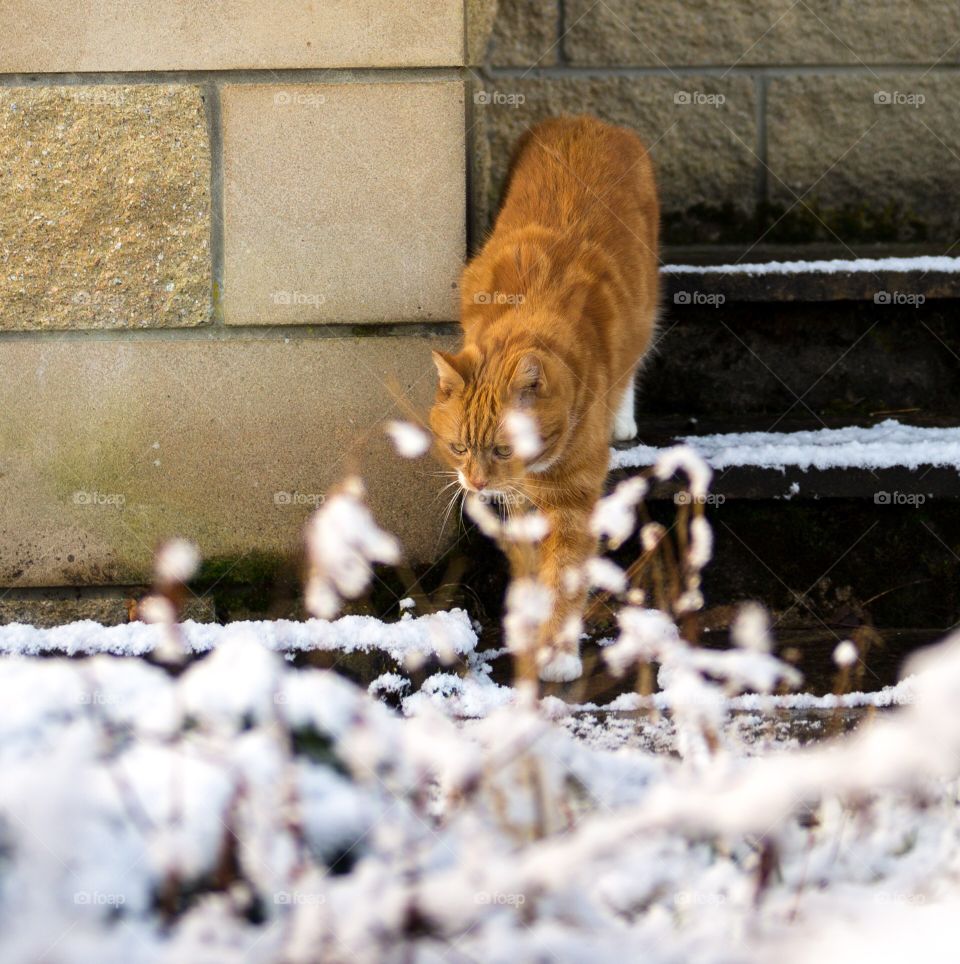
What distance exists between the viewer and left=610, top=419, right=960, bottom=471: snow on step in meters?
2.37

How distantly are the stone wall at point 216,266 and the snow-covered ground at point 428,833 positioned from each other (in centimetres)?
127

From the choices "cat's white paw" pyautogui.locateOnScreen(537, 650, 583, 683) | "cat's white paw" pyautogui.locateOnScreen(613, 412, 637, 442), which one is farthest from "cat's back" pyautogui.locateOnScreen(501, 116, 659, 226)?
"cat's white paw" pyautogui.locateOnScreen(537, 650, 583, 683)

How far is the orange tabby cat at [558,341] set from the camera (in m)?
2.36

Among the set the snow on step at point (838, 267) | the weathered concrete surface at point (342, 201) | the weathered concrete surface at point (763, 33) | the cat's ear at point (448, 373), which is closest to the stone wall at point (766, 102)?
the weathered concrete surface at point (763, 33)

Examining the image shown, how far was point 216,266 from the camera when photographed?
2.60 meters

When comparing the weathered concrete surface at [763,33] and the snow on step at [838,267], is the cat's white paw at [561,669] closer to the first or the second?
the snow on step at [838,267]

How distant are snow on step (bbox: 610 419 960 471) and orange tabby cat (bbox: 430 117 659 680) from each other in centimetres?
19

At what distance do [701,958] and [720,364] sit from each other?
2246mm

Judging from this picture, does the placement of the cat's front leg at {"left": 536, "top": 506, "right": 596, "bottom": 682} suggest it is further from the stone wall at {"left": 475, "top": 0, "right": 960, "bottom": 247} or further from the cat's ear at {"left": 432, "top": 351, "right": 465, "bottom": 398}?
the stone wall at {"left": 475, "top": 0, "right": 960, "bottom": 247}

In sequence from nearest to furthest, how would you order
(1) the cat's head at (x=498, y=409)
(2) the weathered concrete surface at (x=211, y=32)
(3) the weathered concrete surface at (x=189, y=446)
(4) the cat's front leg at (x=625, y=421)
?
(1) the cat's head at (x=498, y=409), (2) the weathered concrete surface at (x=211, y=32), (3) the weathered concrete surface at (x=189, y=446), (4) the cat's front leg at (x=625, y=421)

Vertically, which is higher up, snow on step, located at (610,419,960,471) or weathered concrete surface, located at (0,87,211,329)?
weathered concrete surface, located at (0,87,211,329)

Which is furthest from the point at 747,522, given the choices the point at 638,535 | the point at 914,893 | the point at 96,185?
the point at 96,185

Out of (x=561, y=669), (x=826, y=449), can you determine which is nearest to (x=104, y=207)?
(x=561, y=669)

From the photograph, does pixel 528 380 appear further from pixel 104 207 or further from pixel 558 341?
pixel 104 207
